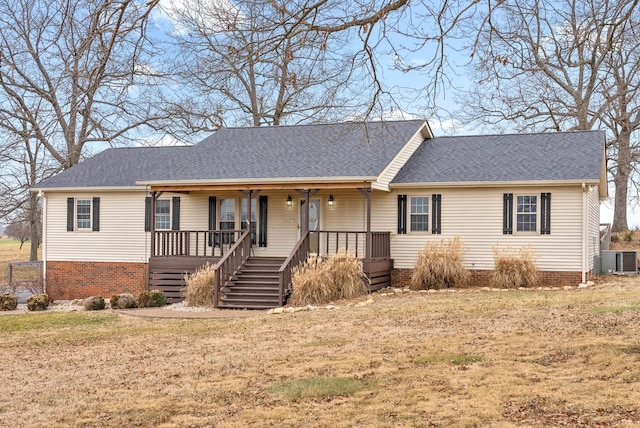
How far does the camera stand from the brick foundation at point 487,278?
20.4 metres

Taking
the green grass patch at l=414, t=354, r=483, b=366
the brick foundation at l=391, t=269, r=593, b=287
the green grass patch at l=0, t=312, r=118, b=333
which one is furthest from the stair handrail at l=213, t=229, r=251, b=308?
the green grass patch at l=414, t=354, r=483, b=366

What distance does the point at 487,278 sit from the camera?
20891 mm

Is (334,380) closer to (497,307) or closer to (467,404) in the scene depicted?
(467,404)

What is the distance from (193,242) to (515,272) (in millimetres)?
10045

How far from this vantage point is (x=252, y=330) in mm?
13836

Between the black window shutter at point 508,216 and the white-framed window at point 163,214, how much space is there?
10.6 m

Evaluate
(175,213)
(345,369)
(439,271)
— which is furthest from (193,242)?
(345,369)

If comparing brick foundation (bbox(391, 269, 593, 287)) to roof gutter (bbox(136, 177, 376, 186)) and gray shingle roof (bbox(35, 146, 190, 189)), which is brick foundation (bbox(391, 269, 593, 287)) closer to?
roof gutter (bbox(136, 177, 376, 186))

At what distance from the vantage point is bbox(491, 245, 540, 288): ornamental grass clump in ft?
65.4

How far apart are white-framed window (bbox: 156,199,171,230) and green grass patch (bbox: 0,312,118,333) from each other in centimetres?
660

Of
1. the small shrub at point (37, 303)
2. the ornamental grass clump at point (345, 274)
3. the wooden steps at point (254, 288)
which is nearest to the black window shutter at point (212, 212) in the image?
the wooden steps at point (254, 288)

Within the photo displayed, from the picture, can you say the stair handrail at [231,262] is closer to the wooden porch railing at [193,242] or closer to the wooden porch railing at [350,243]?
the wooden porch railing at [193,242]

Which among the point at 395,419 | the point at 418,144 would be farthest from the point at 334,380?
the point at 418,144

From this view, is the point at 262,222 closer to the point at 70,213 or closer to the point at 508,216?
the point at 70,213
